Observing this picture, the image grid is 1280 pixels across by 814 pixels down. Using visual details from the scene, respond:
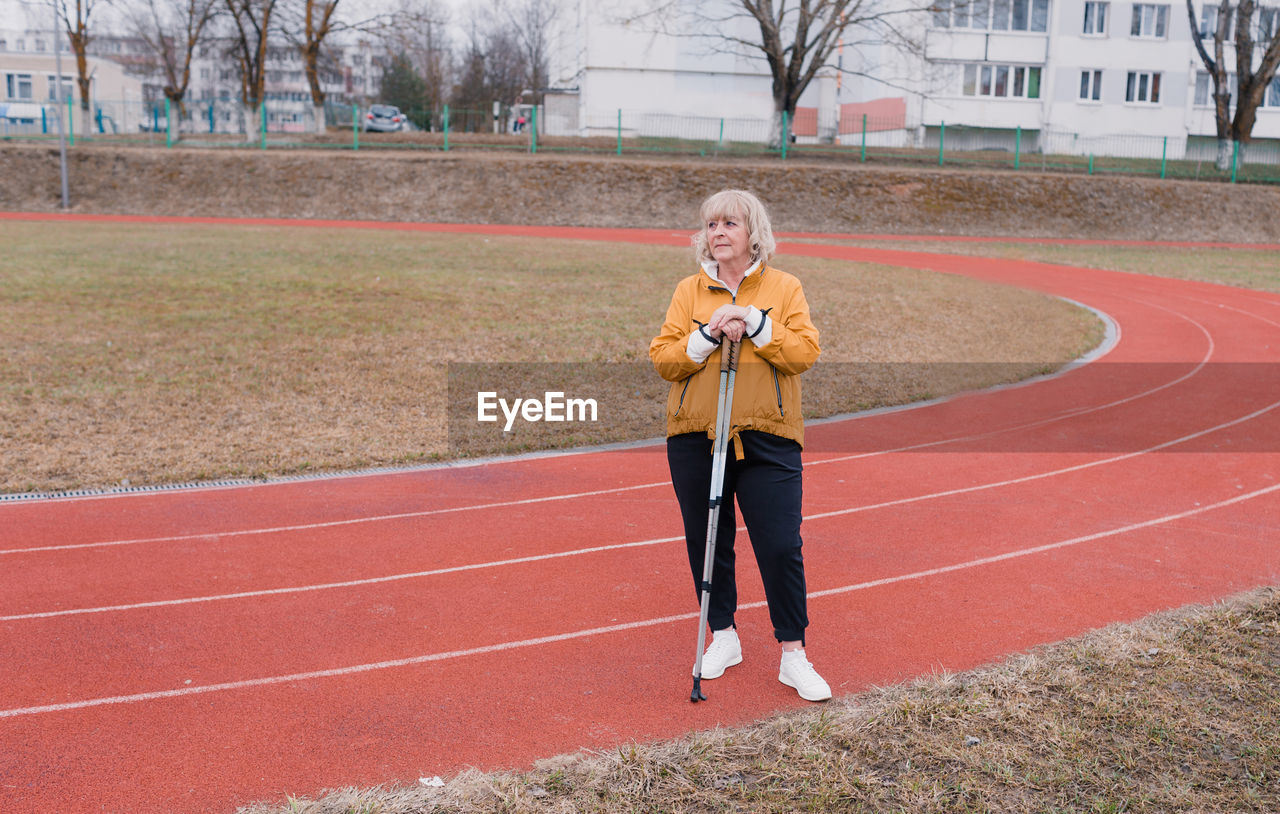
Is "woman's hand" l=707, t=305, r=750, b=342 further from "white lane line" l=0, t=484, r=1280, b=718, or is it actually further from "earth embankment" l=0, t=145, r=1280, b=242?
"earth embankment" l=0, t=145, r=1280, b=242

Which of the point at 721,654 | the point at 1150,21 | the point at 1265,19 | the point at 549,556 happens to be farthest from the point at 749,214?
the point at 1265,19

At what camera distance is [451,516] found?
740 centimetres

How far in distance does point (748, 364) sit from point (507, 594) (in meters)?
2.29

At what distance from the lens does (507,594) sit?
591 cm

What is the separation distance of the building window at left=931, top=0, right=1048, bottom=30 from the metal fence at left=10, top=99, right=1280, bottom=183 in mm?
5108

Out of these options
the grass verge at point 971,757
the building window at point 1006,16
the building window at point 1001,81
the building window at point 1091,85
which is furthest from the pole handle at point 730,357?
the building window at point 1091,85

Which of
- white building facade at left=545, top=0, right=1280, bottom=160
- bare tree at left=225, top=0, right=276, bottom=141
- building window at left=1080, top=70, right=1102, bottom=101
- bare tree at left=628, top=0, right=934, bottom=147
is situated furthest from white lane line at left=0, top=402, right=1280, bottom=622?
building window at left=1080, top=70, right=1102, bottom=101

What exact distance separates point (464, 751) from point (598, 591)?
1.83 m

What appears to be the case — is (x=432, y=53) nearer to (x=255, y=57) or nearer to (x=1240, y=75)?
(x=255, y=57)

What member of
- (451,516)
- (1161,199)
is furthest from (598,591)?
(1161,199)

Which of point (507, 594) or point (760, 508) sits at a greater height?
point (760, 508)

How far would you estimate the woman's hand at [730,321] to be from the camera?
13.5ft

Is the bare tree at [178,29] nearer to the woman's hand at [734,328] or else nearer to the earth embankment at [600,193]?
the earth embankment at [600,193]

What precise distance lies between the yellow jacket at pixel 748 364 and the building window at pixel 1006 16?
48229mm
